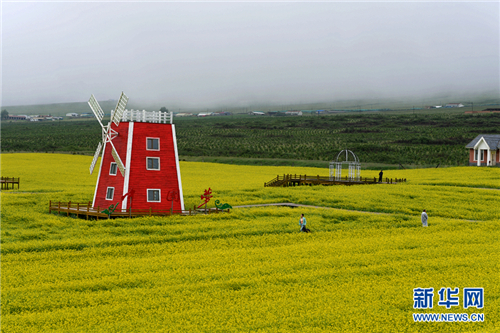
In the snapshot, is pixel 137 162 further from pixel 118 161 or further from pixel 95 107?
pixel 95 107

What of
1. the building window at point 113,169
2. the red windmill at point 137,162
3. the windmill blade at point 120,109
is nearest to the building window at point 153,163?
the red windmill at point 137,162

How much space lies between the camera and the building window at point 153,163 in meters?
46.0

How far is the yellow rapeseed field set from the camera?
846 inches

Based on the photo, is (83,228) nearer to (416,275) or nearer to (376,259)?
(376,259)

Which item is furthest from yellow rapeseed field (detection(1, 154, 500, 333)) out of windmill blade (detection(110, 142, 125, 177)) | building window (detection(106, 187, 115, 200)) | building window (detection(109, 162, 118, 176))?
building window (detection(109, 162, 118, 176))

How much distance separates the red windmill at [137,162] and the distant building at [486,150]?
193 feet

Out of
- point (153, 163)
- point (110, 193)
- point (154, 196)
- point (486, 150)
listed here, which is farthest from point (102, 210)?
point (486, 150)

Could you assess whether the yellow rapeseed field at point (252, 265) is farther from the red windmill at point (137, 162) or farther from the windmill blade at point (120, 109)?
the windmill blade at point (120, 109)

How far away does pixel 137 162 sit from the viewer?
149 ft

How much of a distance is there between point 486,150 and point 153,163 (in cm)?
6353

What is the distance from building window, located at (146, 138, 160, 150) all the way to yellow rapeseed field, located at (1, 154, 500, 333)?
286 inches

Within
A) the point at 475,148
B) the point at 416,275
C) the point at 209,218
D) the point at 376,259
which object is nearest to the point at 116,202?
the point at 209,218

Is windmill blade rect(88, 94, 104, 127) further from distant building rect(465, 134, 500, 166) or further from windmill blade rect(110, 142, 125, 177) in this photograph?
distant building rect(465, 134, 500, 166)

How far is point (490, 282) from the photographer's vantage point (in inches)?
1017
